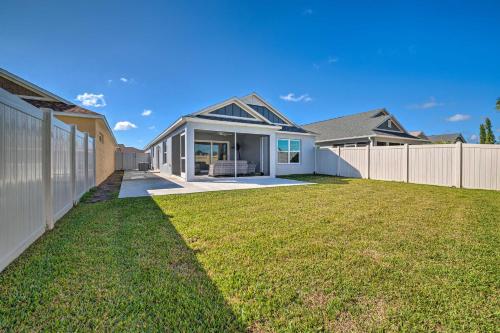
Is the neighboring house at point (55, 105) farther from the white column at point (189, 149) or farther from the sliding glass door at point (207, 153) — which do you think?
the sliding glass door at point (207, 153)

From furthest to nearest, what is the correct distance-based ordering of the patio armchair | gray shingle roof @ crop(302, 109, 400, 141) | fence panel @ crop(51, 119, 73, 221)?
gray shingle roof @ crop(302, 109, 400, 141) < the patio armchair < fence panel @ crop(51, 119, 73, 221)

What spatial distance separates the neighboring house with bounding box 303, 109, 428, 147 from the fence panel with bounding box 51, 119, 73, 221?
15.1 metres

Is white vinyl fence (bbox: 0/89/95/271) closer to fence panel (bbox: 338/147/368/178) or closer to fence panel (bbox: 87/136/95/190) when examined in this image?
fence panel (bbox: 87/136/95/190)

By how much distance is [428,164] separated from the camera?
10.2 metres

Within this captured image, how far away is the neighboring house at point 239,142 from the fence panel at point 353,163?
2.49m

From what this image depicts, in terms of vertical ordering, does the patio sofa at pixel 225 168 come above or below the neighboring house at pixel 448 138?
below

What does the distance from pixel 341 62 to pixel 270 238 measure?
16430mm

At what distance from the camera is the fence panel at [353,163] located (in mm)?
13086

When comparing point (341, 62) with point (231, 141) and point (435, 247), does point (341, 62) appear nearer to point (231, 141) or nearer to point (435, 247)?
point (231, 141)

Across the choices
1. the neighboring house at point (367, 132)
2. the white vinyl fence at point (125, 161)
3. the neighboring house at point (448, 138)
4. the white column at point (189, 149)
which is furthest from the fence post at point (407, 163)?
the neighboring house at point (448, 138)

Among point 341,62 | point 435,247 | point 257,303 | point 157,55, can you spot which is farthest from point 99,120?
point 341,62

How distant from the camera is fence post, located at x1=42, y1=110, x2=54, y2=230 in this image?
3596 millimetres

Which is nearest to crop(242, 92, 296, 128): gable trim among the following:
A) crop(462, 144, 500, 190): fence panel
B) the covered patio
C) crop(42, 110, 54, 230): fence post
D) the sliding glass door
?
the covered patio

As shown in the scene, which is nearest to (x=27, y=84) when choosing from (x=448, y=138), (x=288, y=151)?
(x=288, y=151)
